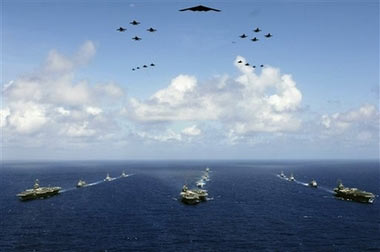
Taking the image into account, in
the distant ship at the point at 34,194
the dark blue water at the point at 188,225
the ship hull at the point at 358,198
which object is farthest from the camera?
the distant ship at the point at 34,194

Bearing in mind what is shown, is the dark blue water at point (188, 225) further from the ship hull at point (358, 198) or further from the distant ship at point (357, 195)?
the distant ship at point (357, 195)

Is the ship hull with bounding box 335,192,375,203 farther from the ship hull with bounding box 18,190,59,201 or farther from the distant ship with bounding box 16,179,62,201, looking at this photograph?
the distant ship with bounding box 16,179,62,201

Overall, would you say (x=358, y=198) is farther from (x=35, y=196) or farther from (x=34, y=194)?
(x=34, y=194)

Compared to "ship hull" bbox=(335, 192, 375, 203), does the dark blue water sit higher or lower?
lower

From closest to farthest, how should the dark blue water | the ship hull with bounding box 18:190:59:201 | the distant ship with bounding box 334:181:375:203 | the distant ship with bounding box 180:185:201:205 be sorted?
1. the dark blue water
2. the distant ship with bounding box 180:185:201:205
3. the distant ship with bounding box 334:181:375:203
4. the ship hull with bounding box 18:190:59:201

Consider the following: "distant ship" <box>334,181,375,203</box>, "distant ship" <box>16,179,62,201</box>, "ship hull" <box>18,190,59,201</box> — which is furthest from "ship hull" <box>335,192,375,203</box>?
"distant ship" <box>16,179,62,201</box>

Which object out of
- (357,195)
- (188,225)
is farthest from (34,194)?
(357,195)

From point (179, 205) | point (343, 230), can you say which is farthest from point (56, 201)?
point (343, 230)

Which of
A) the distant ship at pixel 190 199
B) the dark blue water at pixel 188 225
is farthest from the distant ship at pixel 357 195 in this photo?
the distant ship at pixel 190 199

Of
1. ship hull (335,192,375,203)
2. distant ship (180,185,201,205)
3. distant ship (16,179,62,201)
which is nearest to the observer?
distant ship (180,185,201,205)

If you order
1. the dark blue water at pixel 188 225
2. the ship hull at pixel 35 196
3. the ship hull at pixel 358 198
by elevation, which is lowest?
the dark blue water at pixel 188 225

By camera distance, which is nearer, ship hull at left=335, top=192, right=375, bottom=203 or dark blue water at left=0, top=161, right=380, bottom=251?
dark blue water at left=0, top=161, right=380, bottom=251
